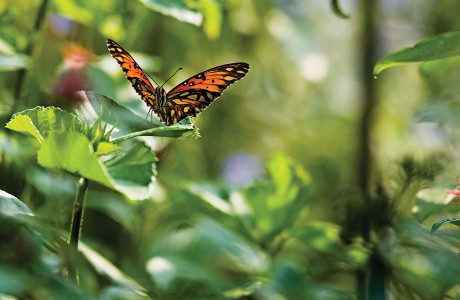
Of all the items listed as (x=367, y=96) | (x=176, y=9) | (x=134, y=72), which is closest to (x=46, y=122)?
(x=134, y=72)

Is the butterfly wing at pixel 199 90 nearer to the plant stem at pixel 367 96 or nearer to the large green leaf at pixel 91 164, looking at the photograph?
the large green leaf at pixel 91 164

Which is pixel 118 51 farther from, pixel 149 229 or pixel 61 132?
pixel 149 229

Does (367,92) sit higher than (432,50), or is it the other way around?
(367,92)

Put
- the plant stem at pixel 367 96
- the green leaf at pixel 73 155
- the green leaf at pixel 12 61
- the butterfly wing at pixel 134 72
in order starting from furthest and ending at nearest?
the plant stem at pixel 367 96, the green leaf at pixel 12 61, the butterfly wing at pixel 134 72, the green leaf at pixel 73 155

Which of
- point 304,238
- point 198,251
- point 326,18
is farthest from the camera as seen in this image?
point 326,18

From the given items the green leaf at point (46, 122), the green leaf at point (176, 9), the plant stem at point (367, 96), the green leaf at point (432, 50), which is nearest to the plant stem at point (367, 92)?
the plant stem at point (367, 96)

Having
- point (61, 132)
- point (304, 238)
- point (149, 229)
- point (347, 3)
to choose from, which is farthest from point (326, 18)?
point (61, 132)

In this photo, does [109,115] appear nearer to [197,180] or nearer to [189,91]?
[189,91]
